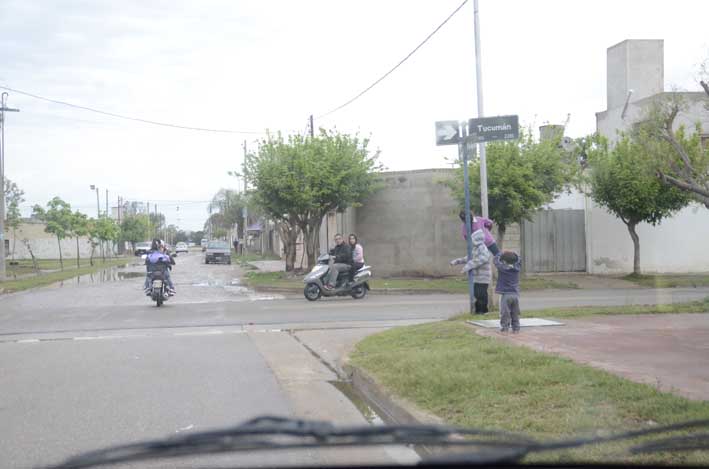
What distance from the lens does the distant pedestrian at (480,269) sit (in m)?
12.3

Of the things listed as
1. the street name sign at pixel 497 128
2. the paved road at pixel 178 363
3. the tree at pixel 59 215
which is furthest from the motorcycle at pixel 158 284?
the tree at pixel 59 215

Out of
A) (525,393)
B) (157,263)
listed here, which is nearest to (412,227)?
(157,263)

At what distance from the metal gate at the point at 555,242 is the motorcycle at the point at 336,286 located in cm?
810

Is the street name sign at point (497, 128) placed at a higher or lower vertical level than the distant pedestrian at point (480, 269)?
higher

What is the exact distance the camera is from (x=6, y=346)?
37.7 feet

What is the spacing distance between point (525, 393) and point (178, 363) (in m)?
4.83

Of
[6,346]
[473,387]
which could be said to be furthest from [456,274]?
[473,387]

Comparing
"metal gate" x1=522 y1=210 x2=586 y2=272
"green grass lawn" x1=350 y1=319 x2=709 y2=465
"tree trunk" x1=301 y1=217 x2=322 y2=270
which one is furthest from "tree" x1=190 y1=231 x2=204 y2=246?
"green grass lawn" x1=350 y1=319 x2=709 y2=465

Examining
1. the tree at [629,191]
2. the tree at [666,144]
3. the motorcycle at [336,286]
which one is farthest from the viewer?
the tree at [629,191]

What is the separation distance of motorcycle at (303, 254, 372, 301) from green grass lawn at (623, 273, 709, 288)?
358 inches

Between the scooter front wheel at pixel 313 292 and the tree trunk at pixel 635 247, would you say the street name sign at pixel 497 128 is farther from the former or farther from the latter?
the tree trunk at pixel 635 247

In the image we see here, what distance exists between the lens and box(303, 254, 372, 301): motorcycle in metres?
18.6

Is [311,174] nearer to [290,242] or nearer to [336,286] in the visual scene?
[290,242]

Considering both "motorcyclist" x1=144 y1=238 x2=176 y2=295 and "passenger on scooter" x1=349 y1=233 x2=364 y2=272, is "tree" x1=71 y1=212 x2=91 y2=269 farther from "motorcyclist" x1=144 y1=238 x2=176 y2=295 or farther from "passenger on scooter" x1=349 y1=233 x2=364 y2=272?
"passenger on scooter" x1=349 y1=233 x2=364 y2=272
